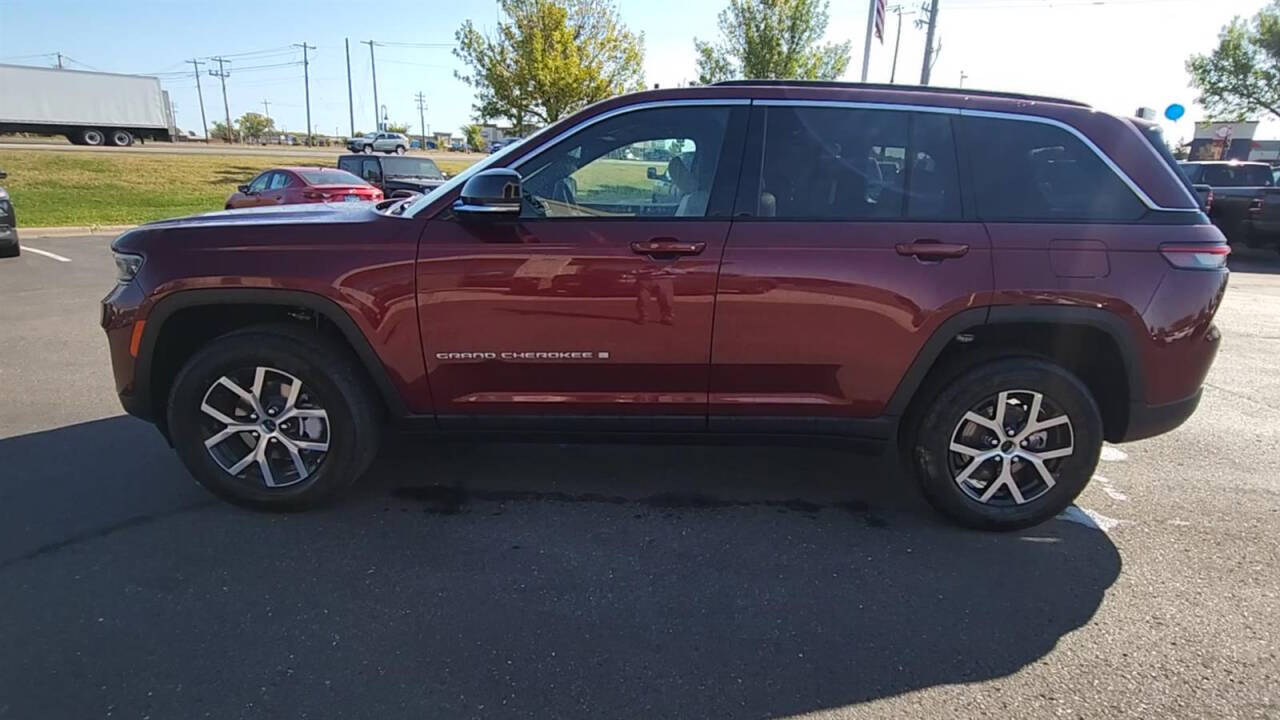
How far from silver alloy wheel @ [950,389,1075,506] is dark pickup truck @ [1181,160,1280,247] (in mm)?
13902

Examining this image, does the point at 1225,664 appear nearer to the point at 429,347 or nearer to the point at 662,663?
the point at 662,663

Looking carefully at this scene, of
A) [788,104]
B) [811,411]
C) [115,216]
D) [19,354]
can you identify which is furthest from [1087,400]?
[115,216]

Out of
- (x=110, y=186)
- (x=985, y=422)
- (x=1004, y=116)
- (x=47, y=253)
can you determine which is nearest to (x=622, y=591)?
(x=985, y=422)

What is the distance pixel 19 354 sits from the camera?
A: 5.73 meters

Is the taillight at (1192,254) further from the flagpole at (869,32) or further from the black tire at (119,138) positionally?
the black tire at (119,138)

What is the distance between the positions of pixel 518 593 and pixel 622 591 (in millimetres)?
405

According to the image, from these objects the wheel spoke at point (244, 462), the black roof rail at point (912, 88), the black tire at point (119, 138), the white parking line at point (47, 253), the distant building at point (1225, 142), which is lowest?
the white parking line at point (47, 253)

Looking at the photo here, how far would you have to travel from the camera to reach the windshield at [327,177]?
572 inches

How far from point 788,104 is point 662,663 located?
2.33 m

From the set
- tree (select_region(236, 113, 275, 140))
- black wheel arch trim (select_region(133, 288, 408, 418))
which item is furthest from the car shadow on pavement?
tree (select_region(236, 113, 275, 140))

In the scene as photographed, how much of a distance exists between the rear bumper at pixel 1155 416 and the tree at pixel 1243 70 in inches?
1683

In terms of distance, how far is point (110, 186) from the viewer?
2038 cm

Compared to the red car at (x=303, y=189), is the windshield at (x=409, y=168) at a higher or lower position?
higher

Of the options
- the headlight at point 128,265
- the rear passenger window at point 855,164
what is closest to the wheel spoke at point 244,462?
the headlight at point 128,265
